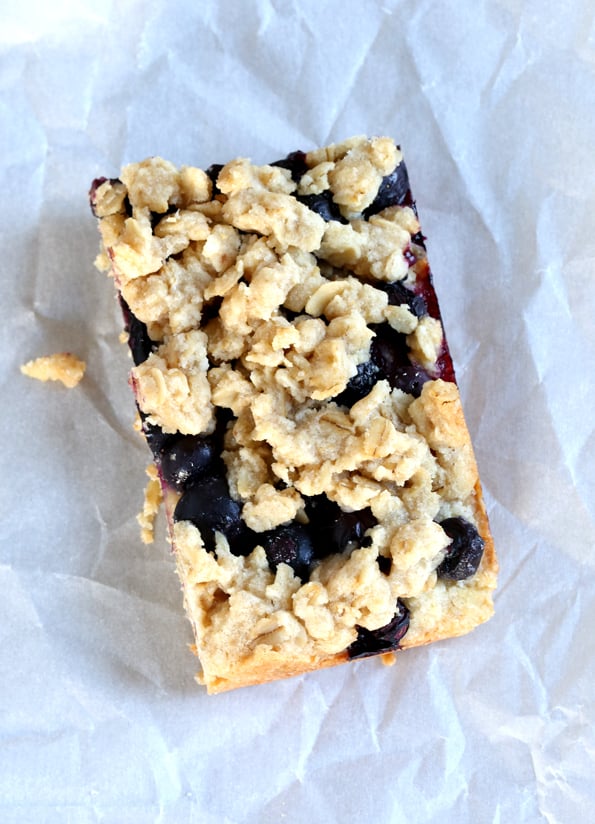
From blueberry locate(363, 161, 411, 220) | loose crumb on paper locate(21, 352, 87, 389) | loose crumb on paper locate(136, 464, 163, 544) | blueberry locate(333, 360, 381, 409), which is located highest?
blueberry locate(363, 161, 411, 220)

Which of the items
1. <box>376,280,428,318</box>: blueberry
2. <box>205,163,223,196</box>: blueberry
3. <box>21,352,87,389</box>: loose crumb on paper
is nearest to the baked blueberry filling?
<box>376,280,428,318</box>: blueberry

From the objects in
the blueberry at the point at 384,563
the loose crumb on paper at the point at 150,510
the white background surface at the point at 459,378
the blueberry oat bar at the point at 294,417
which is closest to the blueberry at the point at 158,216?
the blueberry oat bar at the point at 294,417

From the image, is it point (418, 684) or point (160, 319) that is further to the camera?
point (418, 684)

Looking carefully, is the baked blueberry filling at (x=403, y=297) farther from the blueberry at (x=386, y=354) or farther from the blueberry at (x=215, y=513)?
the blueberry at (x=215, y=513)

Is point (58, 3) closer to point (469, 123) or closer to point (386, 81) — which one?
point (386, 81)

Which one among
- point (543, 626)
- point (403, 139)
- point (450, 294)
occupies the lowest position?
point (543, 626)

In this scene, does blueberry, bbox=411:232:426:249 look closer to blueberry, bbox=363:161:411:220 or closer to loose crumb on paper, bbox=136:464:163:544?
blueberry, bbox=363:161:411:220

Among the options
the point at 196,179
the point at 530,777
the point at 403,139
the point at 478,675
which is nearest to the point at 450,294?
the point at 403,139
